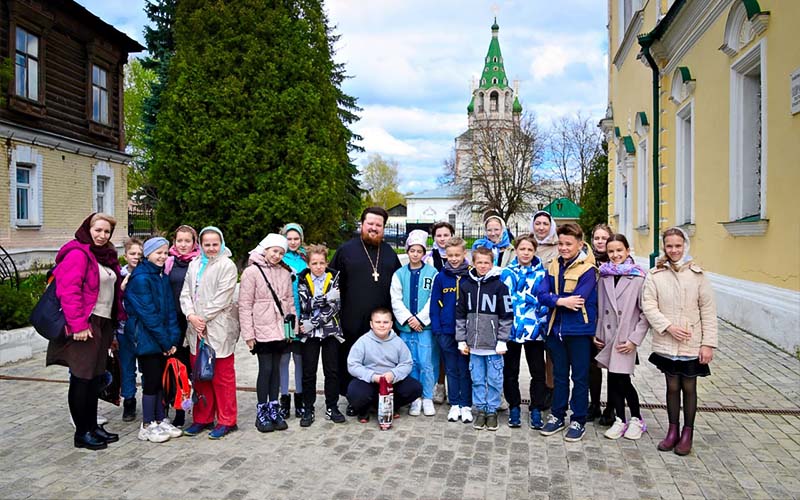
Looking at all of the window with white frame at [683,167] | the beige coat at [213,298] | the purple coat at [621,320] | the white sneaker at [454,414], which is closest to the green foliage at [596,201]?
the window with white frame at [683,167]

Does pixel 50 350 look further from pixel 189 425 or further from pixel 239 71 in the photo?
pixel 239 71

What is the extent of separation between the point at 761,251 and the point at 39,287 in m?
11.8

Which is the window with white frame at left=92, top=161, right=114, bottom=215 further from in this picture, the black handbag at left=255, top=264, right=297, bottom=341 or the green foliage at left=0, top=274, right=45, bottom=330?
the black handbag at left=255, top=264, right=297, bottom=341

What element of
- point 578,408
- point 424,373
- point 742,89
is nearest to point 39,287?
point 424,373

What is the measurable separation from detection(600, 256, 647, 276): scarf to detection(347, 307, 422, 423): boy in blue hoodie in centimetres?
191

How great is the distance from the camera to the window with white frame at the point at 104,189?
2045 cm

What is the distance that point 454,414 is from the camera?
569 cm

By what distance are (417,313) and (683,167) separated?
8872 millimetres

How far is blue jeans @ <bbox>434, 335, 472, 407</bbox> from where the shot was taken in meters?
5.71

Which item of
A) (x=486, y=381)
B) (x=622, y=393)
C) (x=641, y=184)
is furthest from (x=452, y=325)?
(x=641, y=184)

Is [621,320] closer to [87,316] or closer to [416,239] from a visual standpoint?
[416,239]

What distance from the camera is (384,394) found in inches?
218

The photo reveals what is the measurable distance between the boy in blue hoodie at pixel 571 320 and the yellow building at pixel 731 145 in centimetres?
389

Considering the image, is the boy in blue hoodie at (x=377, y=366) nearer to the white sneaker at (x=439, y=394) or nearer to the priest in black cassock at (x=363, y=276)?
the priest in black cassock at (x=363, y=276)
